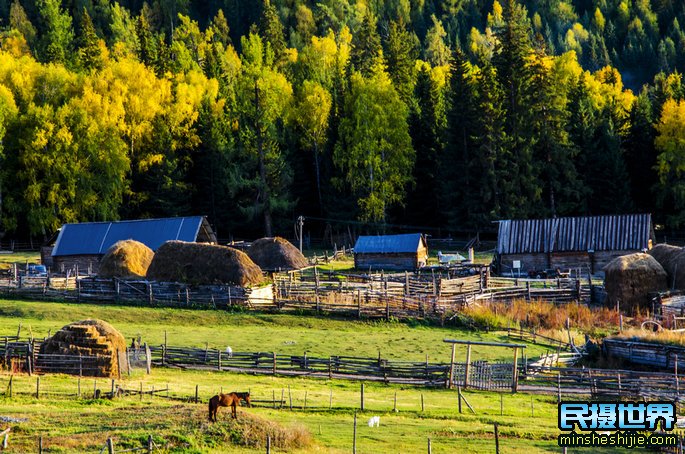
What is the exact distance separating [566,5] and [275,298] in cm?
14194

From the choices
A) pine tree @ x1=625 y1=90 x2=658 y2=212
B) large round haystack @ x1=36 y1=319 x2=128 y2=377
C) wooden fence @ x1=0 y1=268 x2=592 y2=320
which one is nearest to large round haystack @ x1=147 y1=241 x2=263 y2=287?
wooden fence @ x1=0 y1=268 x2=592 y2=320

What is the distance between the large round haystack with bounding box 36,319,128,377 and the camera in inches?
1356

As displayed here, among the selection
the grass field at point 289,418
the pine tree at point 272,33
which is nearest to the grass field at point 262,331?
the grass field at point 289,418

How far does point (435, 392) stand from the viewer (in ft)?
111

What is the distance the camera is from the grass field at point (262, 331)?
41.2m

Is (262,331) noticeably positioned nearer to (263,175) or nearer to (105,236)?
(105,236)

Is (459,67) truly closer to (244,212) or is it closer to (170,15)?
(244,212)

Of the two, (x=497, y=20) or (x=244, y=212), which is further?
(x=497, y=20)

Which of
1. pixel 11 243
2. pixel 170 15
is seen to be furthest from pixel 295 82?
pixel 170 15

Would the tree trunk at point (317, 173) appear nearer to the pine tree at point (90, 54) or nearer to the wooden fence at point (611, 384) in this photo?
the pine tree at point (90, 54)

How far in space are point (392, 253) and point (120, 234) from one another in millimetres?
19826

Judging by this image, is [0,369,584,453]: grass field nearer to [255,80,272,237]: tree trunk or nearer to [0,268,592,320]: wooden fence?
[0,268,592,320]: wooden fence

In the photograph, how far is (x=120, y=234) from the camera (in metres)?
68.9

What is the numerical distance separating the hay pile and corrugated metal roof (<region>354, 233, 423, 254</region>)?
1819 centimetres
